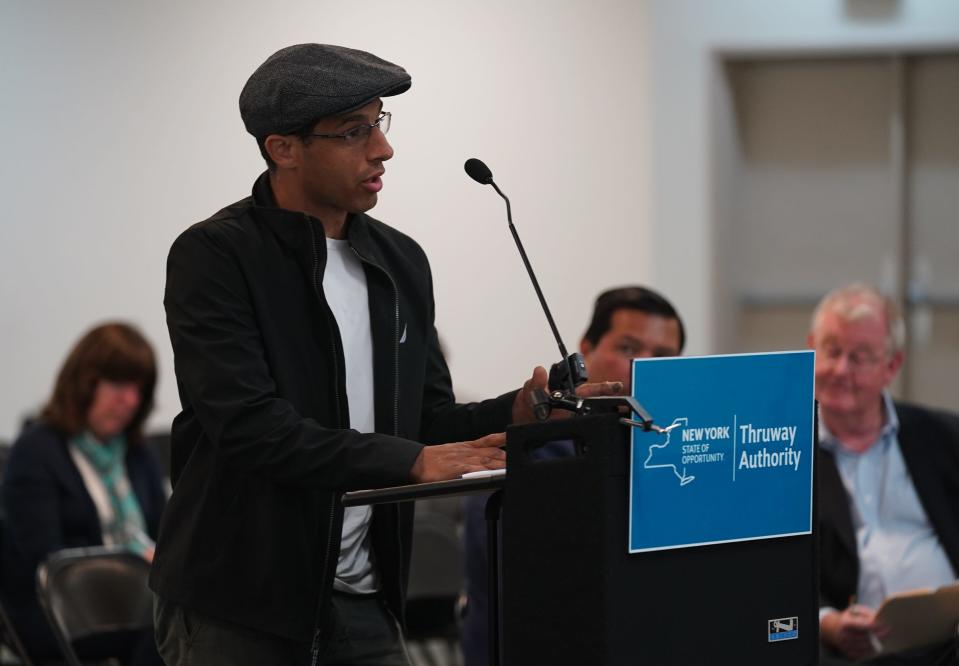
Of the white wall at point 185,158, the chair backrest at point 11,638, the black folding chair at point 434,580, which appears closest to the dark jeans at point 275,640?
the chair backrest at point 11,638

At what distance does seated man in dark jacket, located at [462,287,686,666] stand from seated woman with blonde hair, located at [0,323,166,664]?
123cm

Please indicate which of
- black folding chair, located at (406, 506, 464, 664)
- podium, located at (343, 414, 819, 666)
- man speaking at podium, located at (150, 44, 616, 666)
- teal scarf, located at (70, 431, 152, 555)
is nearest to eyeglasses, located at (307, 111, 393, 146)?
man speaking at podium, located at (150, 44, 616, 666)

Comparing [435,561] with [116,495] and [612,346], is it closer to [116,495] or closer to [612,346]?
[116,495]

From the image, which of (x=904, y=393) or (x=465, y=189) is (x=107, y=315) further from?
(x=904, y=393)

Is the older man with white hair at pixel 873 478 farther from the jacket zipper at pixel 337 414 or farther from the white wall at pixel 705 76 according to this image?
the white wall at pixel 705 76

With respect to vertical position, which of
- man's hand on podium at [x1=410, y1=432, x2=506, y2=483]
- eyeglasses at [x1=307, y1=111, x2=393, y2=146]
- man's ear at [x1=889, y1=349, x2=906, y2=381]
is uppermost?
eyeglasses at [x1=307, y1=111, x2=393, y2=146]

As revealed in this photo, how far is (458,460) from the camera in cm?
174

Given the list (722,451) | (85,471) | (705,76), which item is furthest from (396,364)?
(705,76)

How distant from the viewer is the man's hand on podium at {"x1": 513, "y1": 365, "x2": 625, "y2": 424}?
1785 mm

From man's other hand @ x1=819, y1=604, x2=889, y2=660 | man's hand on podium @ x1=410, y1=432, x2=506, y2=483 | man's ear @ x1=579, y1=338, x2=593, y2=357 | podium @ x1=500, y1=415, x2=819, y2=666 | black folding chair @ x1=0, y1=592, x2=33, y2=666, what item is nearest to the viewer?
podium @ x1=500, y1=415, x2=819, y2=666

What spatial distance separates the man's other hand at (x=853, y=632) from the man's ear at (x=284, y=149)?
167 centimetres

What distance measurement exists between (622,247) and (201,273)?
3968mm

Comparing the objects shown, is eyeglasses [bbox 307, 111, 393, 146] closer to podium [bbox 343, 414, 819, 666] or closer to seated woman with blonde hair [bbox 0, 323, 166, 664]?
podium [bbox 343, 414, 819, 666]

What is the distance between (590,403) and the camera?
5.44 ft
